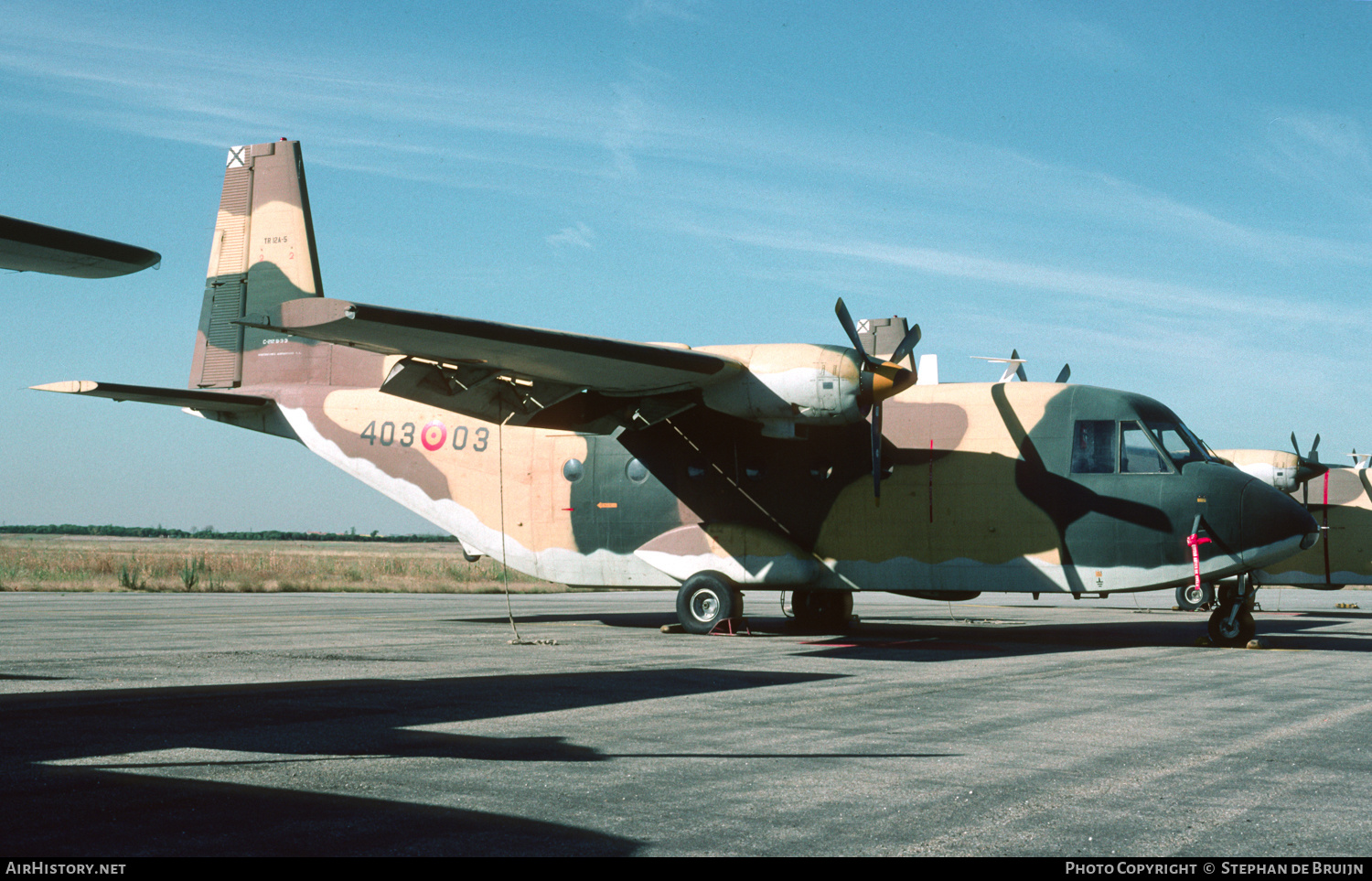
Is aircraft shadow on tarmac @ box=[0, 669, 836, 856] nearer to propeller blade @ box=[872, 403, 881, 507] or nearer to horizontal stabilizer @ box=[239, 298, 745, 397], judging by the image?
horizontal stabilizer @ box=[239, 298, 745, 397]

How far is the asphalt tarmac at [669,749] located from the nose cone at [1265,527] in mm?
1531

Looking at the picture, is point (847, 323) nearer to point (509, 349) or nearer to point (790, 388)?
point (790, 388)

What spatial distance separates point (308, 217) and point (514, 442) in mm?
6467

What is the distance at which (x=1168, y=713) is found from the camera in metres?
9.79

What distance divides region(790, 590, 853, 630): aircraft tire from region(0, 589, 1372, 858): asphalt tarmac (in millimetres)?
4282

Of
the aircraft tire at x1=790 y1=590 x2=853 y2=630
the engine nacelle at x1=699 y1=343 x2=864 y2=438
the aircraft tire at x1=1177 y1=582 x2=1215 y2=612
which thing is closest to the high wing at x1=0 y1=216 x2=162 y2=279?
the engine nacelle at x1=699 y1=343 x2=864 y2=438

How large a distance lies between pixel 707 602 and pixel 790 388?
427cm

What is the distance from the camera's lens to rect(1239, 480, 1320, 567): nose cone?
1634 centimetres

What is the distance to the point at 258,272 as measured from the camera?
2222 cm

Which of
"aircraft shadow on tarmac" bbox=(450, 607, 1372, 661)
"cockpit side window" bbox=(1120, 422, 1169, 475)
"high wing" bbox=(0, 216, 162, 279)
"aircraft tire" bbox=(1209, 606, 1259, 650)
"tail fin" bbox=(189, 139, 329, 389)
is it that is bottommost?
"aircraft shadow on tarmac" bbox=(450, 607, 1372, 661)

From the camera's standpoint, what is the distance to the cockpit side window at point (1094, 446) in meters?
17.2

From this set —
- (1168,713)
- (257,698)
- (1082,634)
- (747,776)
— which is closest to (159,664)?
(257,698)

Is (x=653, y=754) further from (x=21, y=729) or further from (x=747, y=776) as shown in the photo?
(x=21, y=729)

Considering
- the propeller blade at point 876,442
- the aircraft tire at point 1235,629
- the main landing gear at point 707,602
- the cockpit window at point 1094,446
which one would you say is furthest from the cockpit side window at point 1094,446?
the main landing gear at point 707,602
